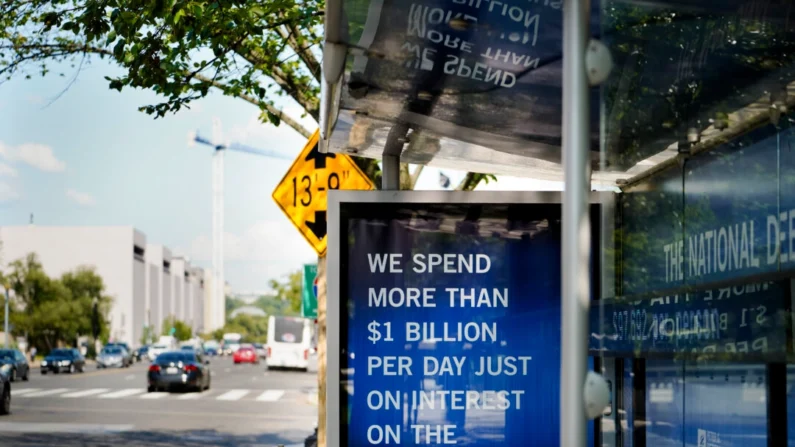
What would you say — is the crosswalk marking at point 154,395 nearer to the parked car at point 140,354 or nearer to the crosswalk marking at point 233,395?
the crosswalk marking at point 233,395

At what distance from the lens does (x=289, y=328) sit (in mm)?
56031

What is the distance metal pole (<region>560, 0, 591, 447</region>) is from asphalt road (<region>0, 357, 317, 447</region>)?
17108 millimetres

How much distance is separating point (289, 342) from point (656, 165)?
54.4 meters

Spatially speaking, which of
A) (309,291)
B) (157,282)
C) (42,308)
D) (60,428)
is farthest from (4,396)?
(157,282)

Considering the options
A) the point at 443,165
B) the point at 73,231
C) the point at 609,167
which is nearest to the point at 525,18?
the point at 609,167

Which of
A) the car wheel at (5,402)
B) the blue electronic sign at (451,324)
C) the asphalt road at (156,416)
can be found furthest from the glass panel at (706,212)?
the car wheel at (5,402)

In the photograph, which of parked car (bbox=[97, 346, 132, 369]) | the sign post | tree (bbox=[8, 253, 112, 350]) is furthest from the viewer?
tree (bbox=[8, 253, 112, 350])

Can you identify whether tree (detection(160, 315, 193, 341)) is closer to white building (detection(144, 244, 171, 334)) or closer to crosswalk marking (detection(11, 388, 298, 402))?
white building (detection(144, 244, 171, 334))

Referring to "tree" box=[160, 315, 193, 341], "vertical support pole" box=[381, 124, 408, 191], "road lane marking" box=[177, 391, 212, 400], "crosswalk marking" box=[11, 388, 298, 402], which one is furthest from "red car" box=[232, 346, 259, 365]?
"vertical support pole" box=[381, 124, 408, 191]

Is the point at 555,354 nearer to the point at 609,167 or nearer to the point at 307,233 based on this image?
the point at 609,167

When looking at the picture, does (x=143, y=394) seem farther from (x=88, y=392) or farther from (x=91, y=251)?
(x=91, y=251)

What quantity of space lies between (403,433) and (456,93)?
4.84 ft

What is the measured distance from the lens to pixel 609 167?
11.0ft

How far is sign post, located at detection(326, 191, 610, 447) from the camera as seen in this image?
493cm
